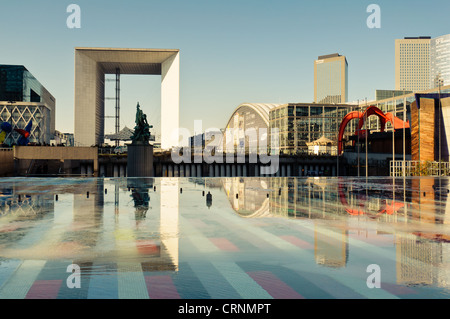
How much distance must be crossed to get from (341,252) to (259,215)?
652 centimetres

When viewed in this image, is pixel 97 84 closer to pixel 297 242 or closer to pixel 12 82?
pixel 12 82

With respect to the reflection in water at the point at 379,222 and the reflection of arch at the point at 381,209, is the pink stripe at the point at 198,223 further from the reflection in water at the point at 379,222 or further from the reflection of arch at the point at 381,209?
the reflection of arch at the point at 381,209

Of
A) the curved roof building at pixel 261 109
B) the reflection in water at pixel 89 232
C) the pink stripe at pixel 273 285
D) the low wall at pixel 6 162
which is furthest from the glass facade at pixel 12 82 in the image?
the pink stripe at pixel 273 285

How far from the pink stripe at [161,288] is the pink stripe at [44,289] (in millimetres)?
1537

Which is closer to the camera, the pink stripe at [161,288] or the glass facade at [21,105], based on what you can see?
the pink stripe at [161,288]

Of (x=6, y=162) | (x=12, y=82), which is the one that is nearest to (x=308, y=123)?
(x=6, y=162)

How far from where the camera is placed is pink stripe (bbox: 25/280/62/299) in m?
6.66

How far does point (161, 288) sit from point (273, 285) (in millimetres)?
1977

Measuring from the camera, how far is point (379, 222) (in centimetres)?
1428

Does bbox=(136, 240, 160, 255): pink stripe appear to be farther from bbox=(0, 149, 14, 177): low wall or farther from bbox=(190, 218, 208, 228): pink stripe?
bbox=(0, 149, 14, 177): low wall

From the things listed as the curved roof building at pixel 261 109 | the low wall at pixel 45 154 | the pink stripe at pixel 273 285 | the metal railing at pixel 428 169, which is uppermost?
the curved roof building at pixel 261 109

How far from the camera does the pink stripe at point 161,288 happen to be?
670 centimetres
